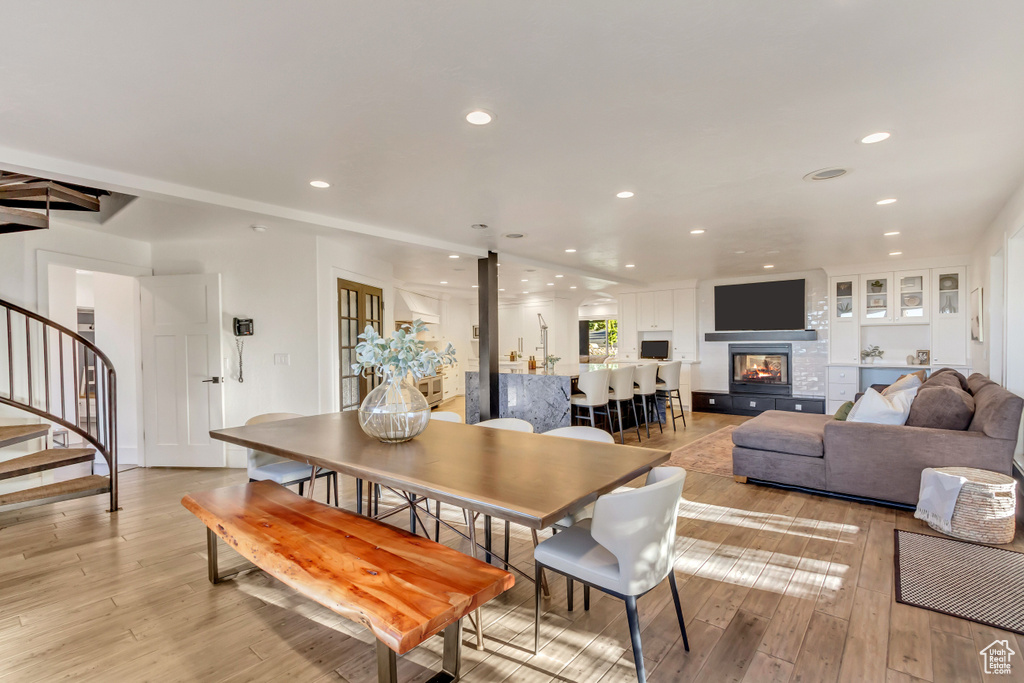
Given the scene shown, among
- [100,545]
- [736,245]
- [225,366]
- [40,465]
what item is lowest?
[100,545]

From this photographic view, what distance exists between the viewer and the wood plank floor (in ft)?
5.97

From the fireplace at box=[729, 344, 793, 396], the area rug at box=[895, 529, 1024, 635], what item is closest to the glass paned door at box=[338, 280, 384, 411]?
the area rug at box=[895, 529, 1024, 635]

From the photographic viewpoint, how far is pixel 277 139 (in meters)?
2.41

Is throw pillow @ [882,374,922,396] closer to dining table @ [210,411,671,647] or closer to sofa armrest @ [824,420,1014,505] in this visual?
sofa armrest @ [824,420,1014,505]

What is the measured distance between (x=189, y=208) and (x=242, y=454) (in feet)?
7.89

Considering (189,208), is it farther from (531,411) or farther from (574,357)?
(574,357)

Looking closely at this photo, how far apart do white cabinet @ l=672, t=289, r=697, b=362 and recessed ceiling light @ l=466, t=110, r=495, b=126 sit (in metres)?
6.80

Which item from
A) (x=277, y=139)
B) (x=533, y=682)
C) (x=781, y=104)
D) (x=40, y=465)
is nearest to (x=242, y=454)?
(x=40, y=465)

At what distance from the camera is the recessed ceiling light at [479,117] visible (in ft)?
7.06

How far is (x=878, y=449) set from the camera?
11.5ft

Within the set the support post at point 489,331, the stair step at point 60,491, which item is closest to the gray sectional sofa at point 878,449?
the support post at point 489,331

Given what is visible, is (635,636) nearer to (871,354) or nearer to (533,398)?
(533,398)

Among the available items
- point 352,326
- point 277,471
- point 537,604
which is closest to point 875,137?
point 537,604

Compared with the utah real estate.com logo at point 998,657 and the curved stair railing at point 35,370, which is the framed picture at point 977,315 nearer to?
the utah real estate.com logo at point 998,657
